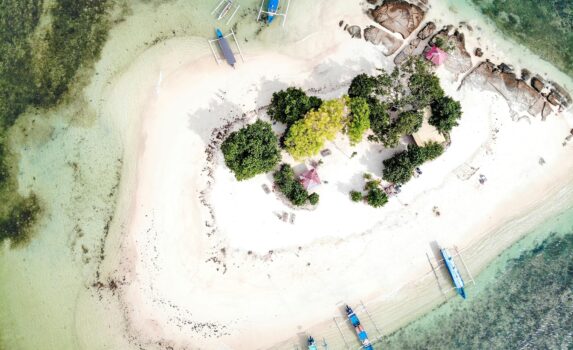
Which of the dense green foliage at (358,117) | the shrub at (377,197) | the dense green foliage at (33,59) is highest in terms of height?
the dense green foliage at (358,117)

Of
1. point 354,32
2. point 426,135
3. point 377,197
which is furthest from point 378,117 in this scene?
point 354,32

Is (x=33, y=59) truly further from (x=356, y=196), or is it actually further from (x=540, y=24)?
(x=540, y=24)

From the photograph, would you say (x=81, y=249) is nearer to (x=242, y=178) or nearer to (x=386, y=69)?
(x=242, y=178)

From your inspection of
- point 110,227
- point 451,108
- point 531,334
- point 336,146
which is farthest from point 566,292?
point 110,227

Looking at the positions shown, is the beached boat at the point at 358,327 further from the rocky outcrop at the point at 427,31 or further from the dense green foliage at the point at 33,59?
the dense green foliage at the point at 33,59

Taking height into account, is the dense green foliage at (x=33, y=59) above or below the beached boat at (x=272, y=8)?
below

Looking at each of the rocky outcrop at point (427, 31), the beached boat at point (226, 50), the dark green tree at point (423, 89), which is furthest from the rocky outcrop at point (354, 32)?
the beached boat at point (226, 50)
